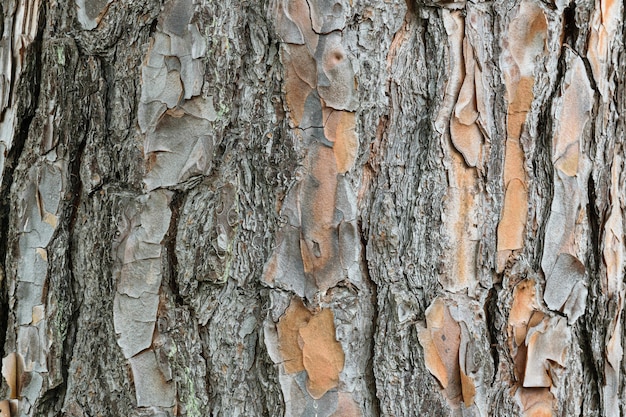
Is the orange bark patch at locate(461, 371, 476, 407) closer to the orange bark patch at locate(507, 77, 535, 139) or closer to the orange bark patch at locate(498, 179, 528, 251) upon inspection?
the orange bark patch at locate(498, 179, 528, 251)

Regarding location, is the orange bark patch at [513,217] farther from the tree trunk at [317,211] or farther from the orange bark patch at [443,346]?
the orange bark patch at [443,346]

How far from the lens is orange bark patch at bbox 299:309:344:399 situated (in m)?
1.00

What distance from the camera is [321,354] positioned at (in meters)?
1.00

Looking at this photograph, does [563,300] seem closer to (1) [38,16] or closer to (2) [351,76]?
(2) [351,76]

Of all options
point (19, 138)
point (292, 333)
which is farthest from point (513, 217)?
point (19, 138)

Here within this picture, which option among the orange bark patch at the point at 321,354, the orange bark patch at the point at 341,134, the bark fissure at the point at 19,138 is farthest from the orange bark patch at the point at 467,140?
the bark fissure at the point at 19,138

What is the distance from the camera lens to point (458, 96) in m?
1.01

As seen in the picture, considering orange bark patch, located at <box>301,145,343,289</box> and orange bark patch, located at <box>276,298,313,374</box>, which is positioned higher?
orange bark patch, located at <box>301,145,343,289</box>

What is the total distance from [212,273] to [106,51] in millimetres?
405

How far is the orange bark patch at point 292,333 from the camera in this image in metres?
1.00

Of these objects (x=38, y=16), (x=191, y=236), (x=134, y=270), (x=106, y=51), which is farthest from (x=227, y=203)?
(x=38, y=16)

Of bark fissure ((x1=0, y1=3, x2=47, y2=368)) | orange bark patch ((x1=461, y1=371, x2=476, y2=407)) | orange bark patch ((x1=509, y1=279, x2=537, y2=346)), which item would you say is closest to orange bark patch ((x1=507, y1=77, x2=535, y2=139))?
orange bark patch ((x1=509, y1=279, x2=537, y2=346))

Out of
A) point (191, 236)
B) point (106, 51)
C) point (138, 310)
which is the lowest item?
point (138, 310)

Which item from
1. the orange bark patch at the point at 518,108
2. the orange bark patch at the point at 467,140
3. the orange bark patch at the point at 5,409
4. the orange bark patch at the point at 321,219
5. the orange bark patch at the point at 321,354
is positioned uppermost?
the orange bark patch at the point at 518,108
